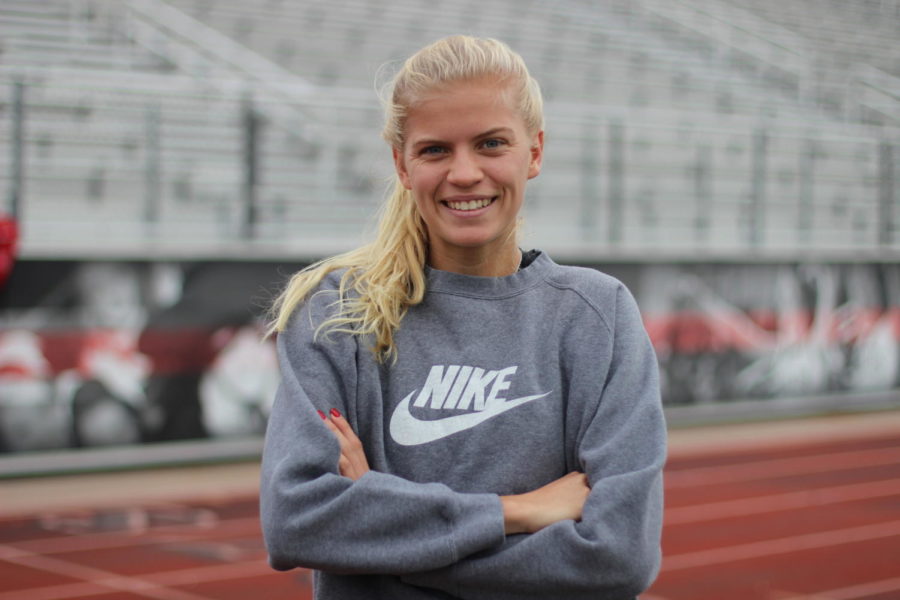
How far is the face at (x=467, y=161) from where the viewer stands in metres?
1.85

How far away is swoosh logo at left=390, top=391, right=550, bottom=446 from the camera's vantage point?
6.02 feet

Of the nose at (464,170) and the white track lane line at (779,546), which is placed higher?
the nose at (464,170)

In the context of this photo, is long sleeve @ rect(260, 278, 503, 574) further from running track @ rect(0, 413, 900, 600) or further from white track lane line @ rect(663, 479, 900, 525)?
white track lane line @ rect(663, 479, 900, 525)

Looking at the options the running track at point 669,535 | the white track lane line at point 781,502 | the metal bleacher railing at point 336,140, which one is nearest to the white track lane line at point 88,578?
the running track at point 669,535

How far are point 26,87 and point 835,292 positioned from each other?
7345 mm

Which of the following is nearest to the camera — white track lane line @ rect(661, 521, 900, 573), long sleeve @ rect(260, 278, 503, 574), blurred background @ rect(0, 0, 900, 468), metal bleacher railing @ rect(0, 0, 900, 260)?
long sleeve @ rect(260, 278, 503, 574)

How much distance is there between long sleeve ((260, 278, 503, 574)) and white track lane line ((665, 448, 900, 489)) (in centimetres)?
626

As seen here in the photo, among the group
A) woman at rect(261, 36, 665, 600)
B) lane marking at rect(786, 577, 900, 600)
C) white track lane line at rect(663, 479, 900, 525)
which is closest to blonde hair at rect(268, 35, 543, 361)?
woman at rect(261, 36, 665, 600)

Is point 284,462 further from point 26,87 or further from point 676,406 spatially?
point 676,406

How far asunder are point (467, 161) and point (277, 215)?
7.28 meters

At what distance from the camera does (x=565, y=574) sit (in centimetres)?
181

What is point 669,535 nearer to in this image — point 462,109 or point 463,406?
point 463,406

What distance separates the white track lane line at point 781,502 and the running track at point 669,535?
0.5 inches

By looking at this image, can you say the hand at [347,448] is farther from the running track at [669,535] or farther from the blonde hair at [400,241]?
the running track at [669,535]
